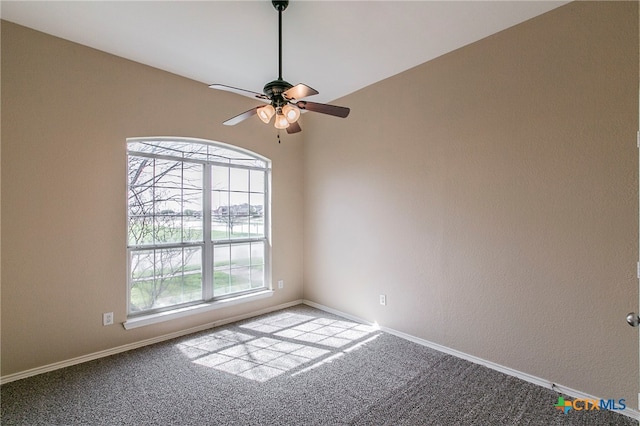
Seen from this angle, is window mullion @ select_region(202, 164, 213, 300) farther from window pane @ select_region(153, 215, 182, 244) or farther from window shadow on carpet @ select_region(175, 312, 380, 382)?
window shadow on carpet @ select_region(175, 312, 380, 382)

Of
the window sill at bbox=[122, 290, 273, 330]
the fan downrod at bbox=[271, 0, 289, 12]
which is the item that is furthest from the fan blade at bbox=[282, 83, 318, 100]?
the window sill at bbox=[122, 290, 273, 330]

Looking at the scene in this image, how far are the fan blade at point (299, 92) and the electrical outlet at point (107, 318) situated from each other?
2.70 m

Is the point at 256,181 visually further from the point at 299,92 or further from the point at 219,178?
the point at 299,92

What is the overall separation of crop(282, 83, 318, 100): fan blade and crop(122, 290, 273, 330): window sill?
2668mm

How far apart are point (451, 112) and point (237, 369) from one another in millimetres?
3101

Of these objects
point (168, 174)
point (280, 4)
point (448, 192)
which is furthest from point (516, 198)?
point (168, 174)

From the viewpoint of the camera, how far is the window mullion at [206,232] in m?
3.69

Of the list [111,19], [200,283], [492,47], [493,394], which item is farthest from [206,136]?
[493,394]

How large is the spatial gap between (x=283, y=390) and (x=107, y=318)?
191 cm

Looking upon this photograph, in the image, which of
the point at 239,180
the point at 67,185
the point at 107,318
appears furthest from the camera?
the point at 239,180

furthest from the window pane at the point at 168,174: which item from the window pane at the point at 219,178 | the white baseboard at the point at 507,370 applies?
the white baseboard at the point at 507,370

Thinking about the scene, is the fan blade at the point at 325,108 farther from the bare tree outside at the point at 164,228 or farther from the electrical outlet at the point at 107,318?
the electrical outlet at the point at 107,318

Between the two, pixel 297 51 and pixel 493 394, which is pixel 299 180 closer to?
pixel 297 51

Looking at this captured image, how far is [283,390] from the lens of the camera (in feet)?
7.76
